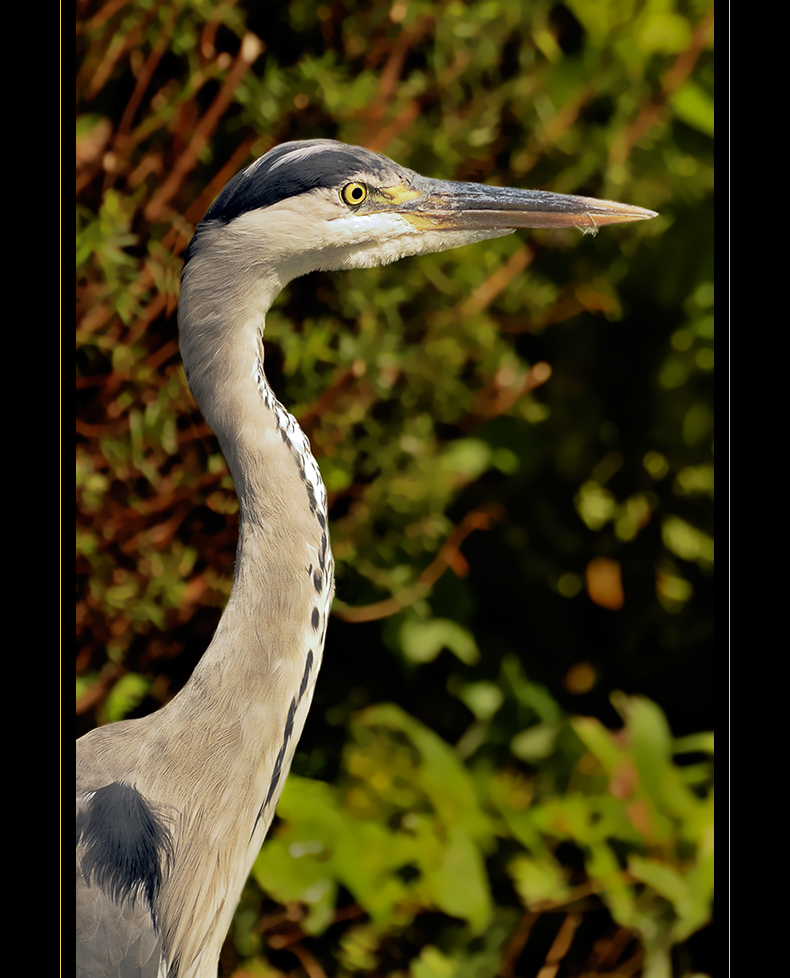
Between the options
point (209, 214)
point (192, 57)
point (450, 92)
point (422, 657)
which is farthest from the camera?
point (422, 657)

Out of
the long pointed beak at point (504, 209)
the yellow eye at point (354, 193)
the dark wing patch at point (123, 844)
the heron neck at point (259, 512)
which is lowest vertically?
the dark wing patch at point (123, 844)

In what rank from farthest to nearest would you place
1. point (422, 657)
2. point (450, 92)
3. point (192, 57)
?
point (422, 657) < point (450, 92) < point (192, 57)

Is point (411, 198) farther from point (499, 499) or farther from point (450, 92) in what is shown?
point (499, 499)

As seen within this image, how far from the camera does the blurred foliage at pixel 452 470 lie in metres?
1.17

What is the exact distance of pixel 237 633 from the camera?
864 millimetres

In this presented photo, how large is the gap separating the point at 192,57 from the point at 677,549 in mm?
1170

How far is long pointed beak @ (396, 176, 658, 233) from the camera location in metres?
0.92

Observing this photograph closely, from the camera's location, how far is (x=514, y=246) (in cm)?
136

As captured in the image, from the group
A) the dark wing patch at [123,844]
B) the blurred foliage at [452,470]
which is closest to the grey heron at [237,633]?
the dark wing patch at [123,844]

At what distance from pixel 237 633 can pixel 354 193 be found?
0.51 m

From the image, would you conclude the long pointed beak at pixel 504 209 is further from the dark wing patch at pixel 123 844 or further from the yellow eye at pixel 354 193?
the dark wing patch at pixel 123 844

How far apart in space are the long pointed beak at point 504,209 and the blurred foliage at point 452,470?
0.33 m

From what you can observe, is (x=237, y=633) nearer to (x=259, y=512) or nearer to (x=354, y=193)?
(x=259, y=512)

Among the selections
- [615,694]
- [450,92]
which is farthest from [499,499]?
[450,92]
